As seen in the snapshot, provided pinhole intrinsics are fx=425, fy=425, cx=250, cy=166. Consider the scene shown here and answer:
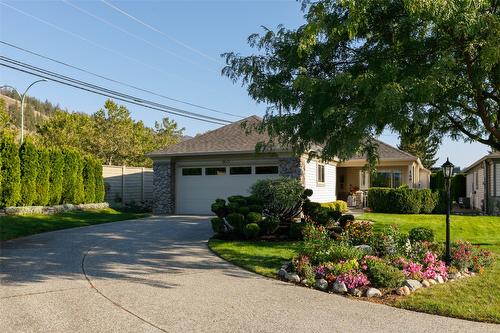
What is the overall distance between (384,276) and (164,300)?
348 centimetres

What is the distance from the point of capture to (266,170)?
716 inches

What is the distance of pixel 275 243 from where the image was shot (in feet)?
37.1

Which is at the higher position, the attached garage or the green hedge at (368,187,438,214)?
the attached garage

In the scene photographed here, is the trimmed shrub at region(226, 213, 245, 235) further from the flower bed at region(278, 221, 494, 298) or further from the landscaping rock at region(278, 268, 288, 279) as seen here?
the landscaping rock at region(278, 268, 288, 279)

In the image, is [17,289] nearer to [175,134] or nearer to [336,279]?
[336,279]

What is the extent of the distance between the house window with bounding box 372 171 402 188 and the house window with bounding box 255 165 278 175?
35.1ft

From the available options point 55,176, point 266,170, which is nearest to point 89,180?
point 55,176

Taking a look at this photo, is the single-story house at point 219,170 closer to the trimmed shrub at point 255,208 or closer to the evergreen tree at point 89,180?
the evergreen tree at point 89,180

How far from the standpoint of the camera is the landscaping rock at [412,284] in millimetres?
6828

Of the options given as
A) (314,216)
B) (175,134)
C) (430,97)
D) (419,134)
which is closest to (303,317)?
(430,97)

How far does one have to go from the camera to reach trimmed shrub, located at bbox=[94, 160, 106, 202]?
21.1 m

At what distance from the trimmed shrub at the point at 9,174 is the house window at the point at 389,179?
1945 cm

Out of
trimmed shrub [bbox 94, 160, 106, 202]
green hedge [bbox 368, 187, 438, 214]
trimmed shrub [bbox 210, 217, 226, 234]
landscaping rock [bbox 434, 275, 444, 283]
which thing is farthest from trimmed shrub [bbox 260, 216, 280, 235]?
trimmed shrub [bbox 94, 160, 106, 202]

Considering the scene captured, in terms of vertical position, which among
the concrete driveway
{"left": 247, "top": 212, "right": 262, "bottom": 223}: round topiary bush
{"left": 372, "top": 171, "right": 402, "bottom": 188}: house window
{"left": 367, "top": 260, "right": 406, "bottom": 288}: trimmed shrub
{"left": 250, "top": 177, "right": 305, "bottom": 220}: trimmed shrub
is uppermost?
{"left": 372, "top": 171, "right": 402, "bottom": 188}: house window
